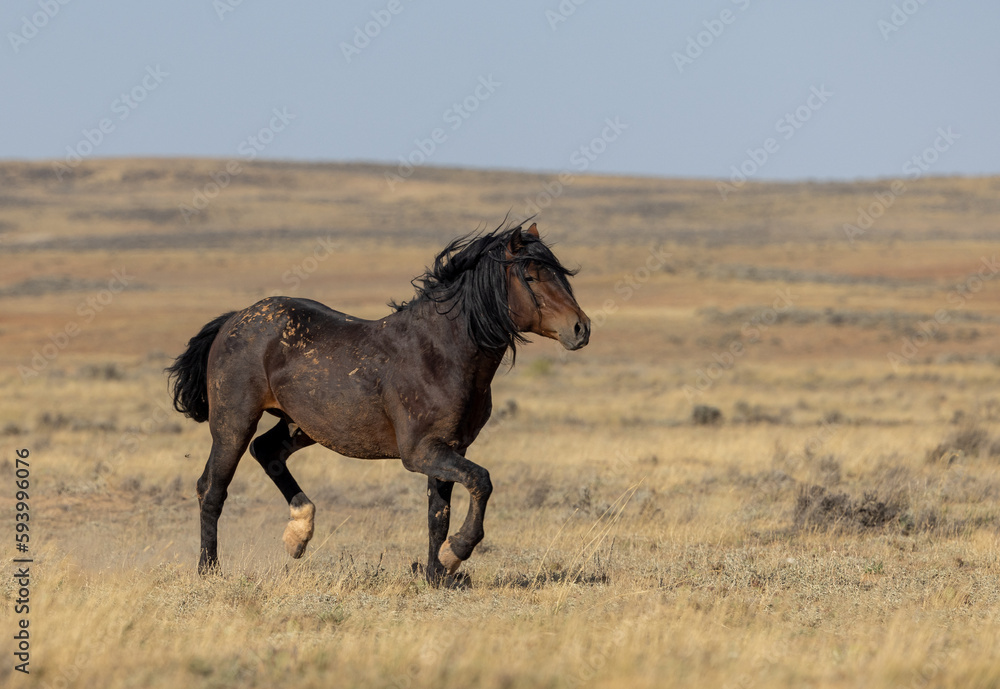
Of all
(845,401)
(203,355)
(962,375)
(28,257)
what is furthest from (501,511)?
(28,257)

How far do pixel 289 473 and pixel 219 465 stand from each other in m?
0.48

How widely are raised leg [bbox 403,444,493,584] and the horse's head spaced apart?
91cm

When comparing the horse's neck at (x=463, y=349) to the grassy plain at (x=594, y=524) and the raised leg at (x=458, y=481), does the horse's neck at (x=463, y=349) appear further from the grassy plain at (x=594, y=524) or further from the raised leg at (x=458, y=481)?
the grassy plain at (x=594, y=524)

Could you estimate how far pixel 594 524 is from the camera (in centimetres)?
822

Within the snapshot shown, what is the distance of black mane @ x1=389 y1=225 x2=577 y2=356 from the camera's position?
22.4ft

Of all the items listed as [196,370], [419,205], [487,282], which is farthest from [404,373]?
[419,205]

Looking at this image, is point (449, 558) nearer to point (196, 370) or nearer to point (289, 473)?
point (289, 473)

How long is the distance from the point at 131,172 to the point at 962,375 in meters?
116

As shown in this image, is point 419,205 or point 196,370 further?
point 419,205

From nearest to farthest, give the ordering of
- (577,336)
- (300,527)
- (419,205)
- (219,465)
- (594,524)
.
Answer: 1. (577,336)
2. (300,527)
3. (219,465)
4. (594,524)
5. (419,205)

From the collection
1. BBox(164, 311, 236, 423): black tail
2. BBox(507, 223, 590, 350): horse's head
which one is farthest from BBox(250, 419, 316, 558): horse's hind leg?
BBox(507, 223, 590, 350): horse's head

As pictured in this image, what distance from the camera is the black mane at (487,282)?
682cm

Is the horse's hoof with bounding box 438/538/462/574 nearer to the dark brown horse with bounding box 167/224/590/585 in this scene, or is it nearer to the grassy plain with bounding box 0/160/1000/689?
the dark brown horse with bounding box 167/224/590/585

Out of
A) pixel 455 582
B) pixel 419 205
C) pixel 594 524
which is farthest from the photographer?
pixel 419 205
